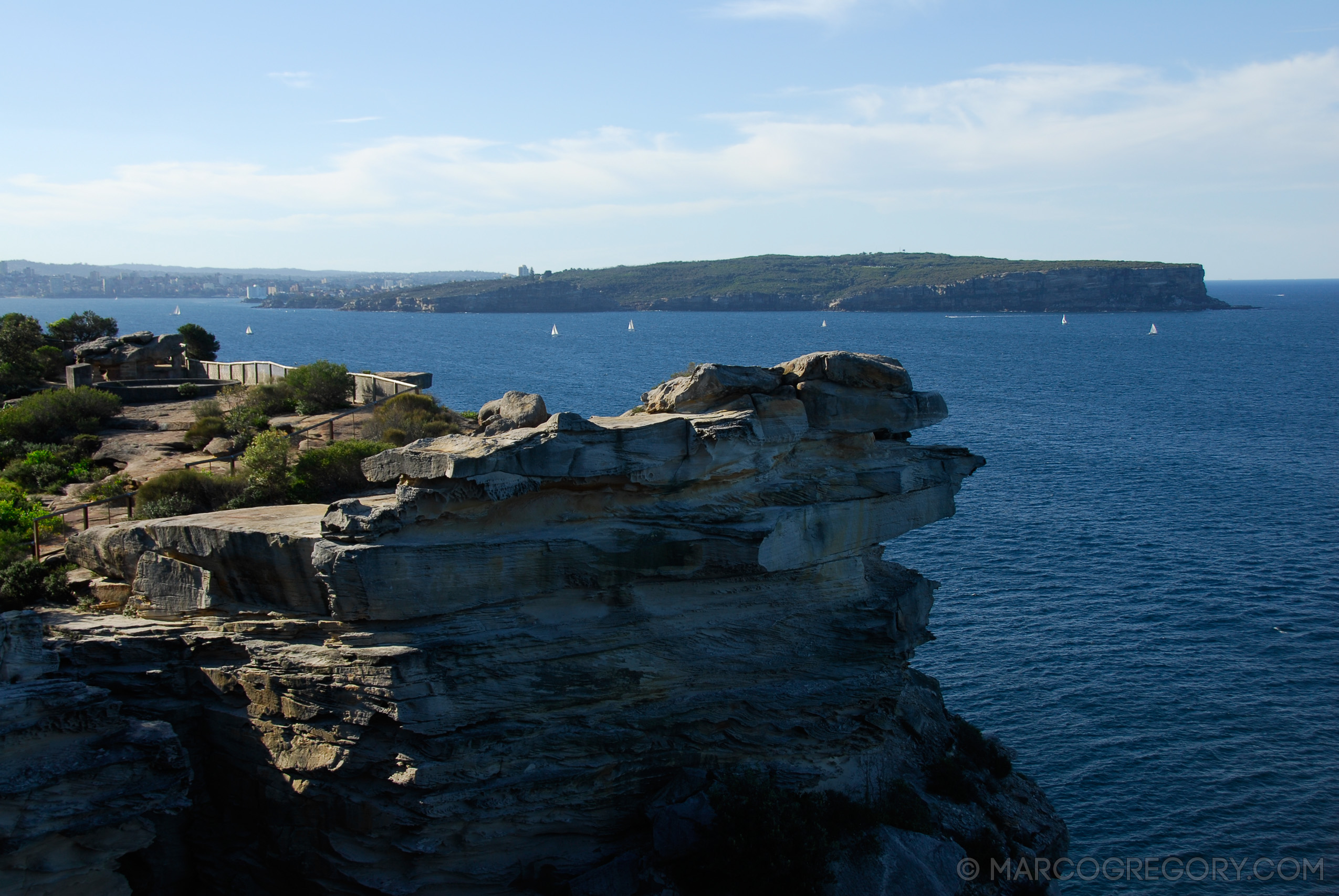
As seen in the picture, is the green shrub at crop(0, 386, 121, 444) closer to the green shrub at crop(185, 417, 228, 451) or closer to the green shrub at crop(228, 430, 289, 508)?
the green shrub at crop(185, 417, 228, 451)

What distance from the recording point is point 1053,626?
137 feet

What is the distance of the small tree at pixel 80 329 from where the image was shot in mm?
61688

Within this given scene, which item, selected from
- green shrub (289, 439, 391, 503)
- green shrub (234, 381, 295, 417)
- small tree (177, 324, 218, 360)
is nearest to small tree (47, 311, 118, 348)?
small tree (177, 324, 218, 360)

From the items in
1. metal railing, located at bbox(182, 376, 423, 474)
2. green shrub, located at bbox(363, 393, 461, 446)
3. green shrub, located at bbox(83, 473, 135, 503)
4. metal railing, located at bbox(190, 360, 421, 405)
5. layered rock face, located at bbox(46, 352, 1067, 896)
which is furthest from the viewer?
metal railing, located at bbox(190, 360, 421, 405)

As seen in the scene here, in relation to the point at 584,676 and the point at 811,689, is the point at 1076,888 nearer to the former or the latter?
the point at 811,689

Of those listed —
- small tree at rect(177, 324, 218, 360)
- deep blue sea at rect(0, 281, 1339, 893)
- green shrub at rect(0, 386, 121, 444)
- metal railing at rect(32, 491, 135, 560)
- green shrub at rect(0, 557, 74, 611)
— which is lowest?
deep blue sea at rect(0, 281, 1339, 893)

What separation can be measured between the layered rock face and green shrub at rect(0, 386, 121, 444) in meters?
17.4

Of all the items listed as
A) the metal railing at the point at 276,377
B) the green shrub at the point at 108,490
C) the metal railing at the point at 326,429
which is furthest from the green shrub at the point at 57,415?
the green shrub at the point at 108,490

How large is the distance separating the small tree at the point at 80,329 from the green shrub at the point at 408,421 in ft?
106

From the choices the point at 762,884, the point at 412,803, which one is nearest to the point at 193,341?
the point at 412,803

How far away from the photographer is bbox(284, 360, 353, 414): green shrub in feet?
150

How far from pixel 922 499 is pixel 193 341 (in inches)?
2129

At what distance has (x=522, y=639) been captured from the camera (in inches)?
831

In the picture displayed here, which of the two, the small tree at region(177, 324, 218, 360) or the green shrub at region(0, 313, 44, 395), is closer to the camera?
the green shrub at region(0, 313, 44, 395)
